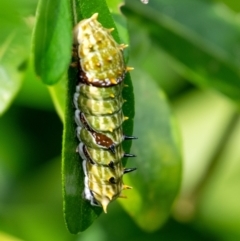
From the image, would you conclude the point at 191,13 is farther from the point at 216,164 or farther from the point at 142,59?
the point at 216,164

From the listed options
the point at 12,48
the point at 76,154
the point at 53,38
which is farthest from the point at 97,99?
the point at 12,48

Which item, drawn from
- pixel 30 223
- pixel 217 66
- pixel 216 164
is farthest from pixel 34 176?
pixel 217 66

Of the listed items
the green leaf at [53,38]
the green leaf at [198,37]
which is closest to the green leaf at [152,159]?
the green leaf at [198,37]

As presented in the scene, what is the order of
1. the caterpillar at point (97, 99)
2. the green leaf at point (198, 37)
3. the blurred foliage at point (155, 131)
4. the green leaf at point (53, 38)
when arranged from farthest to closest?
1. the green leaf at point (198, 37)
2. the blurred foliage at point (155, 131)
3. the caterpillar at point (97, 99)
4. the green leaf at point (53, 38)

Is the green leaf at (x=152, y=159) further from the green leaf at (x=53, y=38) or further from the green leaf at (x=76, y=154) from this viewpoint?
the green leaf at (x=53, y=38)

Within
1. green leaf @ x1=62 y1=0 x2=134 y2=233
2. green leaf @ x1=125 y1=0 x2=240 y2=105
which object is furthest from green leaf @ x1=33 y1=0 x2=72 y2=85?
green leaf @ x1=125 y1=0 x2=240 y2=105

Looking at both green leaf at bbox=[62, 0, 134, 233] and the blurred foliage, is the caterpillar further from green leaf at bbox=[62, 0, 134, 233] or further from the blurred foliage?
the blurred foliage
